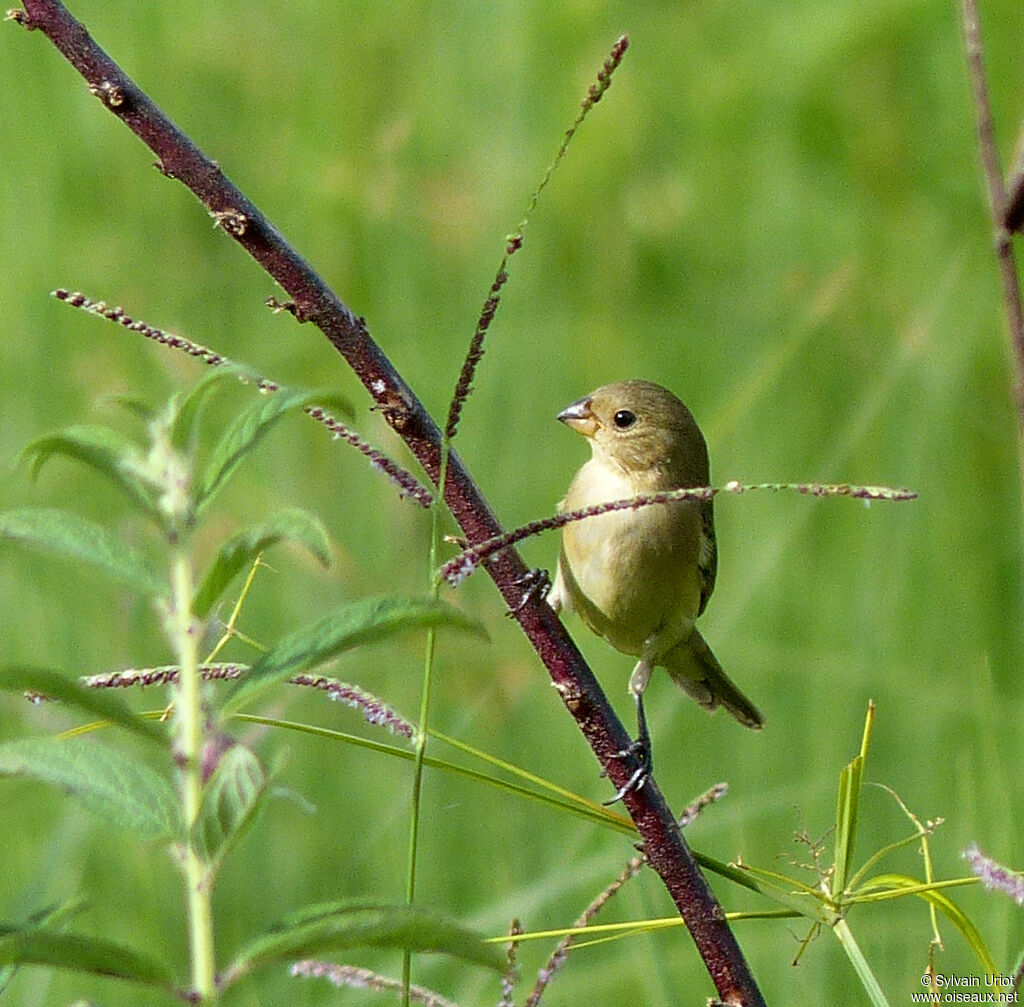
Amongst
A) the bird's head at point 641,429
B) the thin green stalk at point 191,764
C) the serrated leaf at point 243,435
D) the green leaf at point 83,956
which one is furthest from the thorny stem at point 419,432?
the bird's head at point 641,429

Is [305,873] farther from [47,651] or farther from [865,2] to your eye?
[865,2]

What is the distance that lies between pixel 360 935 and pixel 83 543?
0.94 feet

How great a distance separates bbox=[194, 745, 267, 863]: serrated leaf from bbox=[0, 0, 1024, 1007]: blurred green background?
2468 millimetres

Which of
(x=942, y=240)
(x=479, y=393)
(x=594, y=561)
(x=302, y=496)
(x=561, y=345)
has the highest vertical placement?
(x=942, y=240)

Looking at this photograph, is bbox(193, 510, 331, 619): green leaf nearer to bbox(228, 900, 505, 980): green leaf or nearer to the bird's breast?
bbox(228, 900, 505, 980): green leaf

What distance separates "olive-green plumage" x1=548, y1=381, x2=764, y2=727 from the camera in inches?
146

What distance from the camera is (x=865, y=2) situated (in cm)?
648

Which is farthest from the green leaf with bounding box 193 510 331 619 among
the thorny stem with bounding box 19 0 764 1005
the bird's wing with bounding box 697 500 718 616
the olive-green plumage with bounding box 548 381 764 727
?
the bird's wing with bounding box 697 500 718 616

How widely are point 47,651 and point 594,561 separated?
2061mm

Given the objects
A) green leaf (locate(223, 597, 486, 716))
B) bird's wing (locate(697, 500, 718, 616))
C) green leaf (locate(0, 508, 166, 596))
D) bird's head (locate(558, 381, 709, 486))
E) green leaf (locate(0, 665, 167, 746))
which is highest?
bird's head (locate(558, 381, 709, 486))

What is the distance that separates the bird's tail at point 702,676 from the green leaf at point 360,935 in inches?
117

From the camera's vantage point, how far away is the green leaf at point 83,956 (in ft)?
3.29

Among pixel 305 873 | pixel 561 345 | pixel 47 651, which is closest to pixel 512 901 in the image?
pixel 305 873

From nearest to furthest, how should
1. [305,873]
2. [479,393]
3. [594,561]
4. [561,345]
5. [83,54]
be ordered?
[83,54] → [594,561] → [305,873] → [479,393] → [561,345]
